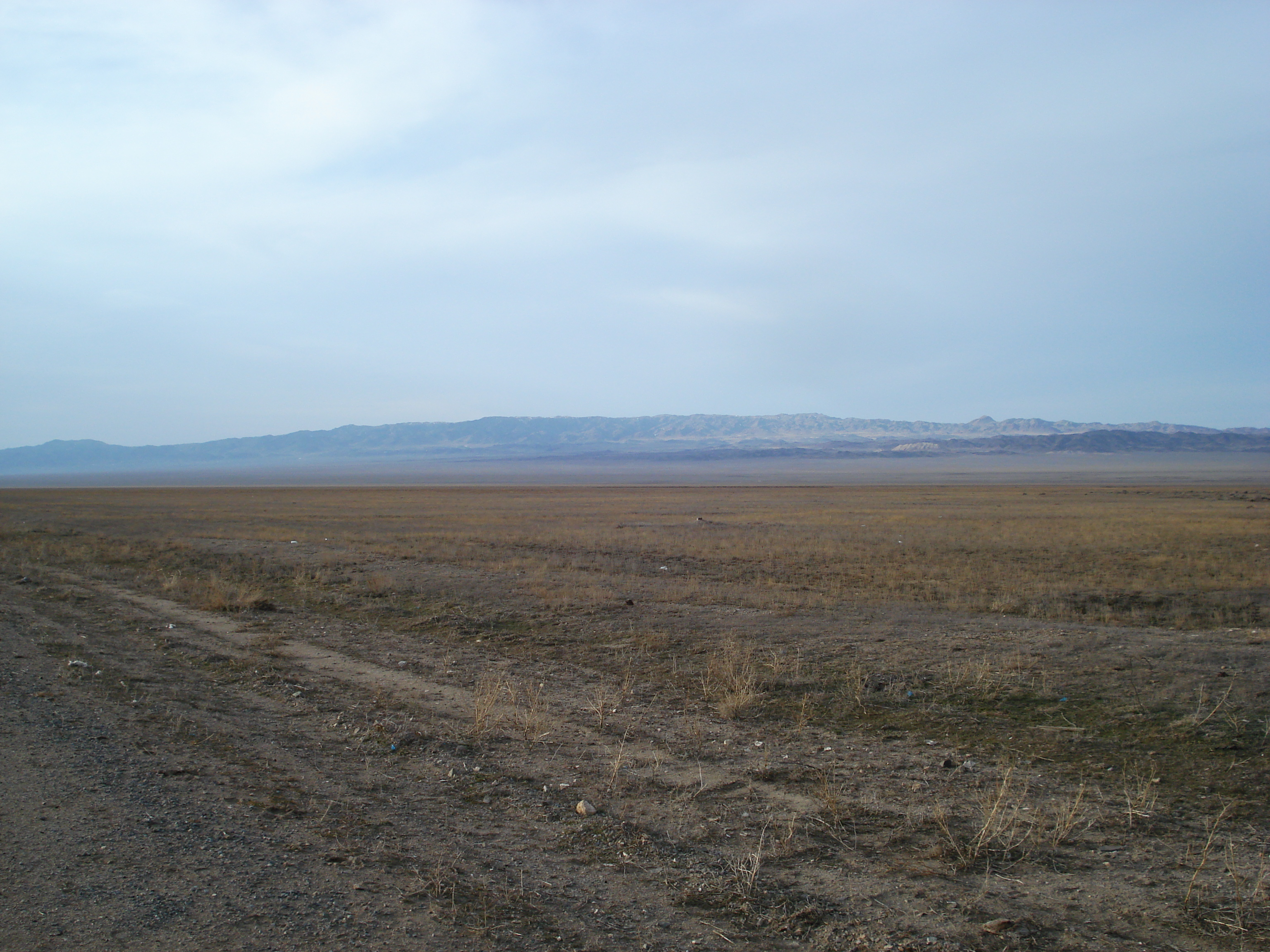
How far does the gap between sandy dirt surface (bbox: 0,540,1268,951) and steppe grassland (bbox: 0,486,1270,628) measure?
655cm

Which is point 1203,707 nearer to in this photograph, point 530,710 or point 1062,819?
point 1062,819

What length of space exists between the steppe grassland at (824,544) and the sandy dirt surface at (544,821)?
655 cm

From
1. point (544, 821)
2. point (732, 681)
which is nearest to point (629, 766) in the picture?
point (544, 821)

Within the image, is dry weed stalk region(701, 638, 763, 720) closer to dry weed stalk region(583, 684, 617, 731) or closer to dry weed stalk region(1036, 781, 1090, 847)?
dry weed stalk region(583, 684, 617, 731)

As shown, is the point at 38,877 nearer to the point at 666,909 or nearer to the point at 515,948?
the point at 515,948

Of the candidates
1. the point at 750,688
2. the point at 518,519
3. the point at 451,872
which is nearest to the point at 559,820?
the point at 451,872

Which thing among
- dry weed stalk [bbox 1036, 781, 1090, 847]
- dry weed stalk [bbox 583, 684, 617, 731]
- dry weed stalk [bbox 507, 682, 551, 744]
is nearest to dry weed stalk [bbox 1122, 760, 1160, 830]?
dry weed stalk [bbox 1036, 781, 1090, 847]

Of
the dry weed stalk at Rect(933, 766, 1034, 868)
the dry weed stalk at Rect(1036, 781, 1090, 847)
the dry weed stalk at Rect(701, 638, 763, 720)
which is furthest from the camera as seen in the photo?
the dry weed stalk at Rect(701, 638, 763, 720)

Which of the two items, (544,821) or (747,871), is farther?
(544,821)

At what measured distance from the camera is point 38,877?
172 inches

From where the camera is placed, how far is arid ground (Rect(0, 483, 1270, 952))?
4285 mm

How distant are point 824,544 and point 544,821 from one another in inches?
892

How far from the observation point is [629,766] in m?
6.77

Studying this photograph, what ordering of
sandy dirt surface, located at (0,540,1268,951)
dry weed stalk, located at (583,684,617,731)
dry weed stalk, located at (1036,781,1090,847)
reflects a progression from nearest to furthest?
sandy dirt surface, located at (0,540,1268,951) < dry weed stalk, located at (1036,781,1090,847) < dry weed stalk, located at (583,684,617,731)
